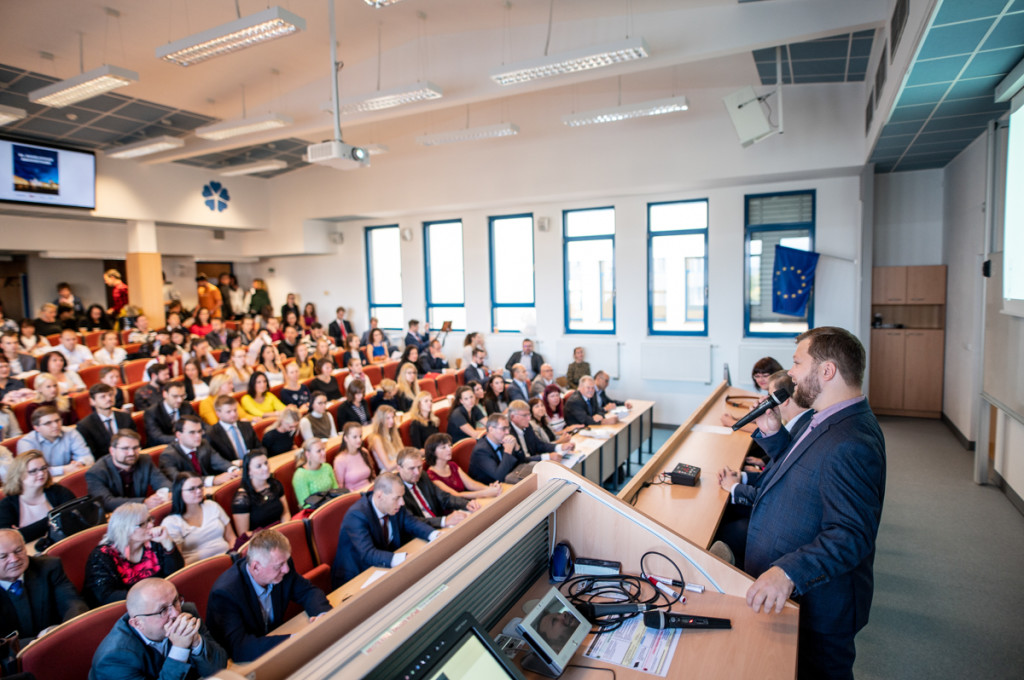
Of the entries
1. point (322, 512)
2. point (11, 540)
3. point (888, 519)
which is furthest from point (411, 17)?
point (888, 519)

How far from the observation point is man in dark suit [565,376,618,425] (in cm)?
598

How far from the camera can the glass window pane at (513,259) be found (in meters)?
9.32

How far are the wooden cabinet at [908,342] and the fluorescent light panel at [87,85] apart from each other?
8.90m

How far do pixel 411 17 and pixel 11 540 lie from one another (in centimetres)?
552

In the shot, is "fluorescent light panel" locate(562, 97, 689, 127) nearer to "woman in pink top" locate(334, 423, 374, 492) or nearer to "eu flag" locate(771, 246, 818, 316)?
"eu flag" locate(771, 246, 818, 316)

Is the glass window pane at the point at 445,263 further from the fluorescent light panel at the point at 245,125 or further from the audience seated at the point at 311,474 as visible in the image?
the audience seated at the point at 311,474

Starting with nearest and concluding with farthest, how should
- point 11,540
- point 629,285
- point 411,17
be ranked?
point 11,540 → point 411,17 → point 629,285

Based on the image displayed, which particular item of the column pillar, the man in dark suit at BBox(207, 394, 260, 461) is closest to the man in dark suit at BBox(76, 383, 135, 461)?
the man in dark suit at BBox(207, 394, 260, 461)

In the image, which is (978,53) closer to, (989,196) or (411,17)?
(989,196)

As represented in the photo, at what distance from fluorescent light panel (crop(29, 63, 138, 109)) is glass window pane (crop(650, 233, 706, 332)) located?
256 inches

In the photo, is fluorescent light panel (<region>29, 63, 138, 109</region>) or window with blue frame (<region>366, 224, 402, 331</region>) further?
window with blue frame (<region>366, 224, 402, 331</region>)

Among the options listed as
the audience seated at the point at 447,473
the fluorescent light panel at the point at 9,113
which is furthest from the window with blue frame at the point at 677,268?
the fluorescent light panel at the point at 9,113

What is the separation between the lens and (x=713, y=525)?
2686 millimetres

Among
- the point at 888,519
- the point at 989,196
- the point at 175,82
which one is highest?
the point at 175,82
